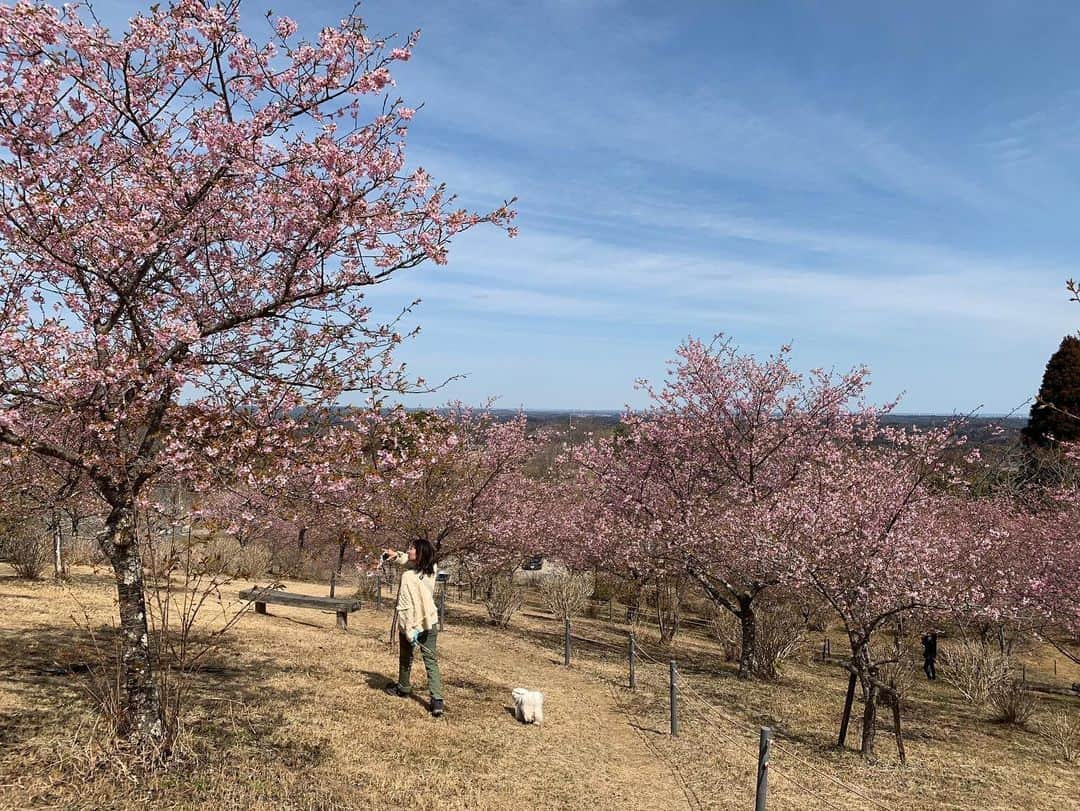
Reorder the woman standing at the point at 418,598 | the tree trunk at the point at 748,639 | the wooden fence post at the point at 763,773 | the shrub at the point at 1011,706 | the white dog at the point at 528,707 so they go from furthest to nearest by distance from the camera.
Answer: the tree trunk at the point at 748,639, the shrub at the point at 1011,706, the white dog at the point at 528,707, the woman standing at the point at 418,598, the wooden fence post at the point at 763,773

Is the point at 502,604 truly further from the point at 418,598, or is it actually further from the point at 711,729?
the point at 418,598

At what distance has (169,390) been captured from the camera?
199 inches

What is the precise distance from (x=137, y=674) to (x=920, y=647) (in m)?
20.8

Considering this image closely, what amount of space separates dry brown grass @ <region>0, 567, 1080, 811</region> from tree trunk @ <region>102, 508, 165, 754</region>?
0.94 feet

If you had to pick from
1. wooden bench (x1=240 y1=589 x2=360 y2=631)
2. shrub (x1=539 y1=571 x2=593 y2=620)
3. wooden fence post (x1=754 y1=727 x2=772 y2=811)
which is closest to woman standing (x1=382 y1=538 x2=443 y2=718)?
wooden fence post (x1=754 y1=727 x2=772 y2=811)

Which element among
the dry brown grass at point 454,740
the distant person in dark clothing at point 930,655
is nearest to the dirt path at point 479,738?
the dry brown grass at point 454,740

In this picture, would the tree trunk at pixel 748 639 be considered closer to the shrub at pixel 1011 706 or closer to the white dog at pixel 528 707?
the shrub at pixel 1011 706

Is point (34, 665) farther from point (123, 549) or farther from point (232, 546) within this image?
point (232, 546)

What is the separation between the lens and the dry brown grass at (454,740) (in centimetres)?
504

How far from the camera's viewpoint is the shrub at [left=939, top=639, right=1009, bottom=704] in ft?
39.9

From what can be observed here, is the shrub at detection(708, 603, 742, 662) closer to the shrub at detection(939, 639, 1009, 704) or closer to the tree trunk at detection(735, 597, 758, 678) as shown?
the tree trunk at detection(735, 597, 758, 678)

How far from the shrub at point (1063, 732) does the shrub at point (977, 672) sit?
2.71 ft

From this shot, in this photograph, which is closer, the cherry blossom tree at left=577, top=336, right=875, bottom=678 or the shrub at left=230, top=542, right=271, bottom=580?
the cherry blossom tree at left=577, top=336, right=875, bottom=678

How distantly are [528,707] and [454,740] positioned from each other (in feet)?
4.73
